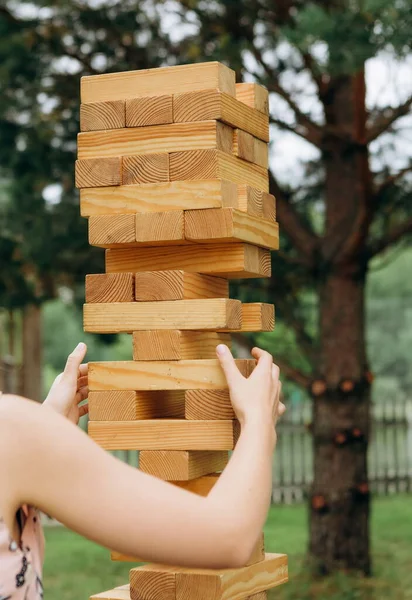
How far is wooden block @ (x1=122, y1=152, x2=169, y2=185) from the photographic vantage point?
7.80ft

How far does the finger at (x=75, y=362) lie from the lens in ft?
7.73

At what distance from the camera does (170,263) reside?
2.45m

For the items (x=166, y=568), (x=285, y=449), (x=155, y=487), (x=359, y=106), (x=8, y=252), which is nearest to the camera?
(x=155, y=487)

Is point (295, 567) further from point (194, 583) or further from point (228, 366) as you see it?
point (228, 366)

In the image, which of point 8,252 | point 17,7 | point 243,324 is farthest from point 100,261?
point 243,324

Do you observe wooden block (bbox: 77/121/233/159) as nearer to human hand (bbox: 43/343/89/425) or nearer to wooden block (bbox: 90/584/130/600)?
human hand (bbox: 43/343/89/425)

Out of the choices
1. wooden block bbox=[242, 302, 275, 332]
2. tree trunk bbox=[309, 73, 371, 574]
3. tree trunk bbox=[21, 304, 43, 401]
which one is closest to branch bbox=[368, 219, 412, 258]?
tree trunk bbox=[309, 73, 371, 574]

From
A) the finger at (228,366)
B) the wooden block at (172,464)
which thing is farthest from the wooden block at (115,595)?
the finger at (228,366)

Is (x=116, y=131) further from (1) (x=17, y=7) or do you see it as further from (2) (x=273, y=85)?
(1) (x=17, y=7)

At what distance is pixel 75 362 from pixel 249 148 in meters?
0.77

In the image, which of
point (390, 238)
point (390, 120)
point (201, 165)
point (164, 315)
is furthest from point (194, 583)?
point (390, 238)

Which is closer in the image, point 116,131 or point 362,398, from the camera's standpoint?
point 116,131

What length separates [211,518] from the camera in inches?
54.6

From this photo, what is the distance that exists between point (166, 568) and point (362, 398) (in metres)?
4.77
